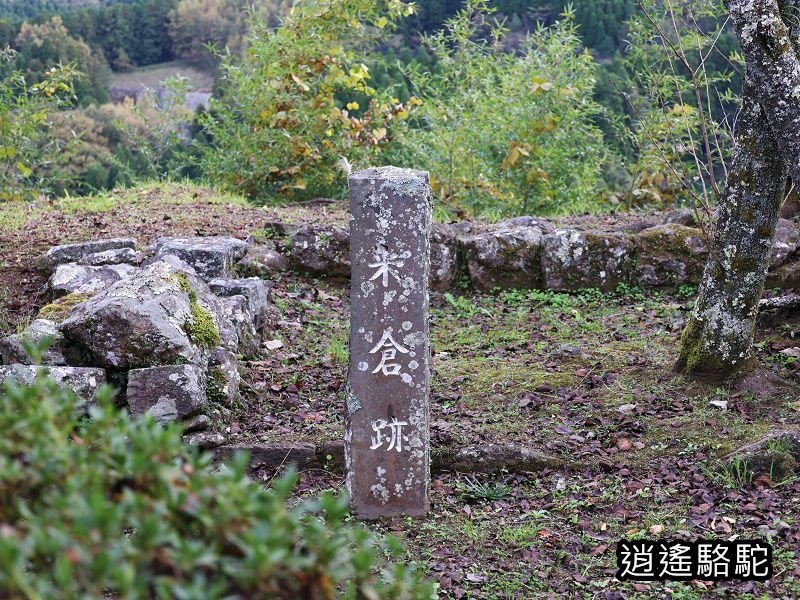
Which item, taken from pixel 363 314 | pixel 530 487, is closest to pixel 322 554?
pixel 363 314

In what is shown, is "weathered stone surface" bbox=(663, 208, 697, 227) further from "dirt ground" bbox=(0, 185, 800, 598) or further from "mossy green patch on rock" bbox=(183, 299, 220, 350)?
"mossy green patch on rock" bbox=(183, 299, 220, 350)

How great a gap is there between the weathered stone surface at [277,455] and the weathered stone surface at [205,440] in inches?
4.4

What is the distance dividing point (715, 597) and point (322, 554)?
9.06 ft

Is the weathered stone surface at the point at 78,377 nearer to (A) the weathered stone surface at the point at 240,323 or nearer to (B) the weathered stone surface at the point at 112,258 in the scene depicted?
(A) the weathered stone surface at the point at 240,323

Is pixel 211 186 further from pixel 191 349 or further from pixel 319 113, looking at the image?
pixel 191 349

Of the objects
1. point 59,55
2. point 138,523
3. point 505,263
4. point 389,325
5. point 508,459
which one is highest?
point 138,523

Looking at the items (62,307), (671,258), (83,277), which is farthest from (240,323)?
(671,258)

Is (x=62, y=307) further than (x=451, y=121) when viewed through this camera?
No

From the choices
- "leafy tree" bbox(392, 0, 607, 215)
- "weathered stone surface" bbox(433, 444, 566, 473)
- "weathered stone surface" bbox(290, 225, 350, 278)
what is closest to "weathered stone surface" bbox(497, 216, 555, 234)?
"leafy tree" bbox(392, 0, 607, 215)

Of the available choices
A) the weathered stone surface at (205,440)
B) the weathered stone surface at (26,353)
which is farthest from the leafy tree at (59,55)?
the weathered stone surface at (205,440)

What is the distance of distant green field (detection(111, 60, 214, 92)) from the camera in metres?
27.3

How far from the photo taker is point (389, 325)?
457 centimetres

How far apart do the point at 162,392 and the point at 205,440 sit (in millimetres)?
401

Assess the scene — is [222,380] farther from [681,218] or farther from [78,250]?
[681,218]
